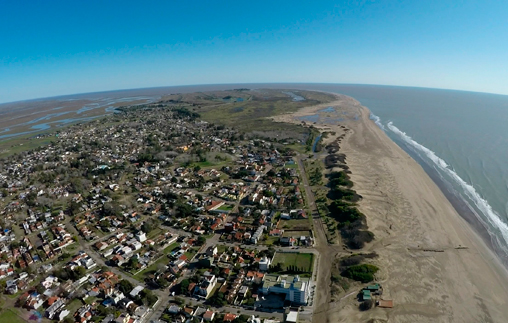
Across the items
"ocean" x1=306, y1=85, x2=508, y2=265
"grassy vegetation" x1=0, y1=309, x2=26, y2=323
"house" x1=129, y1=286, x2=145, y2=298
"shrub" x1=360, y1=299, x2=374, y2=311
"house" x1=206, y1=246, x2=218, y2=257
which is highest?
"ocean" x1=306, y1=85, x2=508, y2=265

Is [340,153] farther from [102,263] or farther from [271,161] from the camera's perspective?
[102,263]

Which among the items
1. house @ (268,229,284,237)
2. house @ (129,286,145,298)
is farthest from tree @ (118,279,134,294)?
house @ (268,229,284,237)

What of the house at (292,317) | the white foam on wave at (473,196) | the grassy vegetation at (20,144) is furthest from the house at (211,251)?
the grassy vegetation at (20,144)

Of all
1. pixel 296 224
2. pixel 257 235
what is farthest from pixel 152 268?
pixel 296 224

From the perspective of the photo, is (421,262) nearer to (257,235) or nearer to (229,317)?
(257,235)

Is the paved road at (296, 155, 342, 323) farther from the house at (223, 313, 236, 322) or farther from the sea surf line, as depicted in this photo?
the sea surf line

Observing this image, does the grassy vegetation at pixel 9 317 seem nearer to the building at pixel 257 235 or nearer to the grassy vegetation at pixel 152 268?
the grassy vegetation at pixel 152 268
